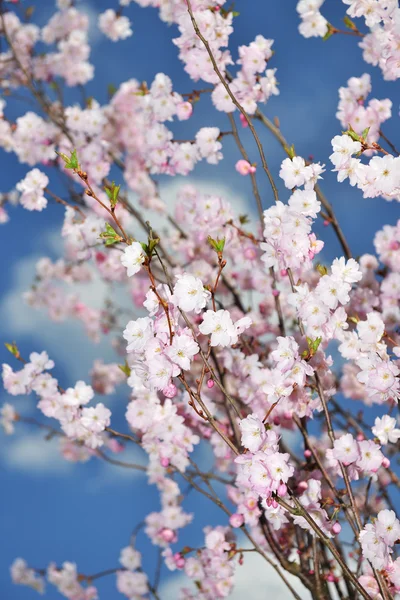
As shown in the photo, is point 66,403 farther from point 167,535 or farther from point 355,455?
point 355,455

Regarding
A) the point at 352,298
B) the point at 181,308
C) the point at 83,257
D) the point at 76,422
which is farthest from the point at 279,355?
the point at 83,257

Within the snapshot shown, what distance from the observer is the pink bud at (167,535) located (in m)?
4.14

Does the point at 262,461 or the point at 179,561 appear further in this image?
the point at 179,561

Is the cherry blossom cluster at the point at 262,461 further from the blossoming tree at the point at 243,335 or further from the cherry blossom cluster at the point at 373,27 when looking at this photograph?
the cherry blossom cluster at the point at 373,27

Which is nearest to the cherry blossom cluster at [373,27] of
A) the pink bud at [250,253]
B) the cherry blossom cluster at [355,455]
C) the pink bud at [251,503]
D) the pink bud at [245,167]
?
the pink bud at [245,167]

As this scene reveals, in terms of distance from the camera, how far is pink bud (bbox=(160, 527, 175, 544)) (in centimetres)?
414

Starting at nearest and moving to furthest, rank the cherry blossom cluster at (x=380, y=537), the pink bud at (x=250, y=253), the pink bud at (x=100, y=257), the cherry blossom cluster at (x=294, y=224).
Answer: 1. the cherry blossom cluster at (x=380, y=537)
2. the cherry blossom cluster at (x=294, y=224)
3. the pink bud at (x=250, y=253)
4. the pink bud at (x=100, y=257)

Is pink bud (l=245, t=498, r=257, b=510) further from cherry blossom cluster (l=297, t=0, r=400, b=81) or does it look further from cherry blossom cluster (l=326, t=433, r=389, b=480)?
cherry blossom cluster (l=297, t=0, r=400, b=81)

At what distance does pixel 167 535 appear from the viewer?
4.15 m

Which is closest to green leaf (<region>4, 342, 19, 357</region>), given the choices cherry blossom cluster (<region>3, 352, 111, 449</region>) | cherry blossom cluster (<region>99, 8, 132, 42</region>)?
cherry blossom cluster (<region>3, 352, 111, 449</region>)

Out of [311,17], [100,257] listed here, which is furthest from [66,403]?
[311,17]

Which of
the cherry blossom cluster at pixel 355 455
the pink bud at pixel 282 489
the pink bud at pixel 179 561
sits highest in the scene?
the pink bud at pixel 179 561

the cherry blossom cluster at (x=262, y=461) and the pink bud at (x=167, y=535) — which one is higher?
the pink bud at (x=167, y=535)

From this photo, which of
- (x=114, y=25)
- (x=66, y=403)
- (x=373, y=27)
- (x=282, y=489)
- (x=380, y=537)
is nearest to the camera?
(x=282, y=489)
